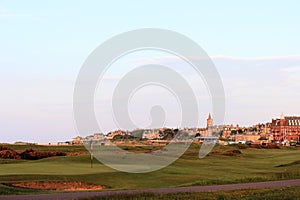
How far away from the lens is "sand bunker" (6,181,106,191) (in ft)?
131

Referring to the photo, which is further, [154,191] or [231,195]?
[154,191]

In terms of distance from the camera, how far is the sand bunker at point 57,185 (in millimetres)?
39844

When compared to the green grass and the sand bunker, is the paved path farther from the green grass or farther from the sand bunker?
the sand bunker

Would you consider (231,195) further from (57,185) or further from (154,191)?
(57,185)

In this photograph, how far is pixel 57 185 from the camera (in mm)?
40781

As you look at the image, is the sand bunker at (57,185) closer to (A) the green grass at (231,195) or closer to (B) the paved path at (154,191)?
(B) the paved path at (154,191)

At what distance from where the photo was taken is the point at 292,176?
4531 centimetres

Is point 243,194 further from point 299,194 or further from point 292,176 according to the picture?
point 292,176

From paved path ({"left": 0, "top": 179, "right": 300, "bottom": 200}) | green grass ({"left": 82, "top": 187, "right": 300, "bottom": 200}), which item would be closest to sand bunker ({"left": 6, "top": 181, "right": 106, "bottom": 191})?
paved path ({"left": 0, "top": 179, "right": 300, "bottom": 200})

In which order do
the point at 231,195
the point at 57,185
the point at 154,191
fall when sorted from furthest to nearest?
the point at 57,185
the point at 154,191
the point at 231,195

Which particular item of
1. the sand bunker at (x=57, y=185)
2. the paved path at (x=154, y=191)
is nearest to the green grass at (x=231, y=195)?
the paved path at (x=154, y=191)

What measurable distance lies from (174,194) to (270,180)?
46.6 ft

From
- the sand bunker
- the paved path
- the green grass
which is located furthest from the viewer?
the sand bunker

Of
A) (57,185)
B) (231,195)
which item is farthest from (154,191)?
(57,185)
